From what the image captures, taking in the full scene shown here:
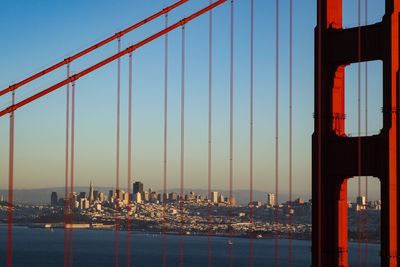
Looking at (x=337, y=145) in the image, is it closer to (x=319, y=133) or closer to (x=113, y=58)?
(x=319, y=133)

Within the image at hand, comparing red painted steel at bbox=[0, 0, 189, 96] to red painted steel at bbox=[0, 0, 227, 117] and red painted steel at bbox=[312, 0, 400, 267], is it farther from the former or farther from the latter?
red painted steel at bbox=[312, 0, 400, 267]

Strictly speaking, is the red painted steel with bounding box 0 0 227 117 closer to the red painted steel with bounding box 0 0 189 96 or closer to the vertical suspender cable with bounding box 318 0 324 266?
the red painted steel with bounding box 0 0 189 96

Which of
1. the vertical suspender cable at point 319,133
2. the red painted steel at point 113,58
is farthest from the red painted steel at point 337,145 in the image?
the red painted steel at point 113,58

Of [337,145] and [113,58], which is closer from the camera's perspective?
[337,145]

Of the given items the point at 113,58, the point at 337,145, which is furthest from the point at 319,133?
the point at 113,58

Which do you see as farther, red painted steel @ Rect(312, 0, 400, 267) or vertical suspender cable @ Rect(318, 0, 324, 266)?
vertical suspender cable @ Rect(318, 0, 324, 266)

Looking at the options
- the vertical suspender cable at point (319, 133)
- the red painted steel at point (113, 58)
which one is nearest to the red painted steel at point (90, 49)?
the red painted steel at point (113, 58)

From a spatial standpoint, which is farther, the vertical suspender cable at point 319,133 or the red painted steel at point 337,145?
the vertical suspender cable at point 319,133

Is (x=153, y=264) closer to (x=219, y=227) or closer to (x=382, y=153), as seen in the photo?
(x=219, y=227)

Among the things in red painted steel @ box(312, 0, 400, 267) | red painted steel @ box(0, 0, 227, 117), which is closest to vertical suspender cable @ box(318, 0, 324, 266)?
red painted steel @ box(312, 0, 400, 267)

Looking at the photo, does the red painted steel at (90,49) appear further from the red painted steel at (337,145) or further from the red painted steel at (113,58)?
the red painted steel at (337,145)
